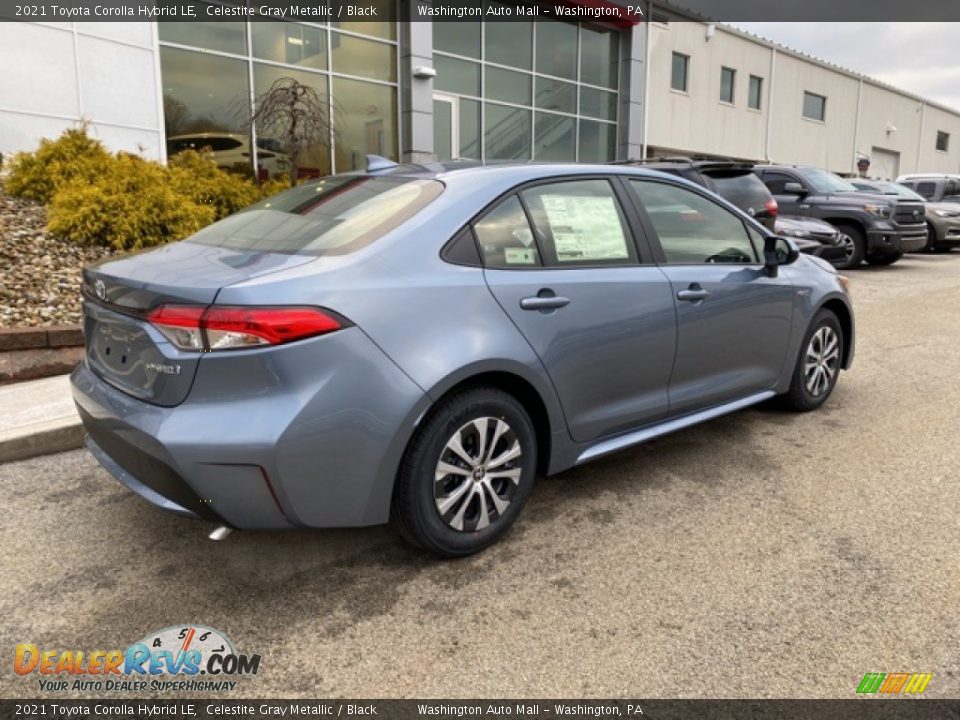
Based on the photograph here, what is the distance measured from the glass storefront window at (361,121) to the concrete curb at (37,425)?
970cm

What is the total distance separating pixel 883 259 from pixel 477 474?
45.0ft

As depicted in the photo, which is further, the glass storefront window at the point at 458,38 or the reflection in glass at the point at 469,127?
the reflection in glass at the point at 469,127

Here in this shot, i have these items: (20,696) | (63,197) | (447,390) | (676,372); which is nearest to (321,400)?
(447,390)

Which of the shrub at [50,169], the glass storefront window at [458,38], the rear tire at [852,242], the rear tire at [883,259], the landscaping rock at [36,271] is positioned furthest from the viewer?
the glass storefront window at [458,38]

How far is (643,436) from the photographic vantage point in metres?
3.62

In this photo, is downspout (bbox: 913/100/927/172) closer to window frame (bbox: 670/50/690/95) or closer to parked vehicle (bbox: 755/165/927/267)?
window frame (bbox: 670/50/690/95)

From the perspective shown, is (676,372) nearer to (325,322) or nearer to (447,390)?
(447,390)

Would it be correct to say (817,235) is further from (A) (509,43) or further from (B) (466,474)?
(B) (466,474)

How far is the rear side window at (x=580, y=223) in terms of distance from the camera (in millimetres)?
3289

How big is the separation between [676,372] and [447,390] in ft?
4.75

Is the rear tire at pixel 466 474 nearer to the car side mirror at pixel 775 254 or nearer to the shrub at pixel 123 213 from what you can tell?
the car side mirror at pixel 775 254

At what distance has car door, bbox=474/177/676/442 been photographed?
3094 mm

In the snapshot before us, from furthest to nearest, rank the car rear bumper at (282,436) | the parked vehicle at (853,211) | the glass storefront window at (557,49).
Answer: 1. the glass storefront window at (557,49)
2. the parked vehicle at (853,211)
3. the car rear bumper at (282,436)

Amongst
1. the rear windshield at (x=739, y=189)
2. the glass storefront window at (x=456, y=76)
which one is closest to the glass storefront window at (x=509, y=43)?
the glass storefront window at (x=456, y=76)
